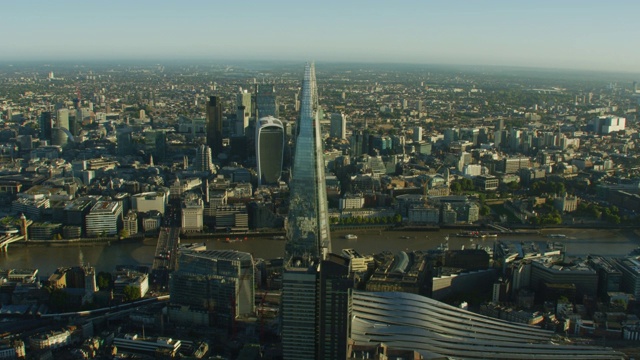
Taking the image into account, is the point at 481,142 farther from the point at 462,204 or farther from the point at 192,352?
the point at 192,352

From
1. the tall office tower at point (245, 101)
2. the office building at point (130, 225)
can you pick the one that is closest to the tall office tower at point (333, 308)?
the office building at point (130, 225)

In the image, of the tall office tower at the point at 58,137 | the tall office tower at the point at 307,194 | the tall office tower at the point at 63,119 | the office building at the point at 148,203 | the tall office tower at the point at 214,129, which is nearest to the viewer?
the tall office tower at the point at 307,194

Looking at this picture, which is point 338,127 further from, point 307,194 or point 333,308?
point 333,308

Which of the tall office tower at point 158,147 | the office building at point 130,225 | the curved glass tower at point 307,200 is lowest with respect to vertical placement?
the office building at point 130,225

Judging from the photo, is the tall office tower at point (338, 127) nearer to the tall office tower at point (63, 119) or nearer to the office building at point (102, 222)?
the tall office tower at point (63, 119)

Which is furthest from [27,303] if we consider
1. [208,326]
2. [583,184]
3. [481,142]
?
[481,142]

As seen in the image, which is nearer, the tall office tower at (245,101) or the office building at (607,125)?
the tall office tower at (245,101)

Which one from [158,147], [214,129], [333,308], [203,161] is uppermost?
[333,308]

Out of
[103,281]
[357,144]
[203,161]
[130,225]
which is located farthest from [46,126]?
[103,281]
